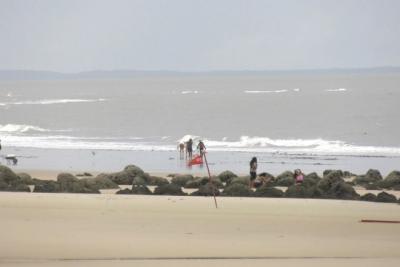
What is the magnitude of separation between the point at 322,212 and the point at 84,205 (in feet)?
14.6

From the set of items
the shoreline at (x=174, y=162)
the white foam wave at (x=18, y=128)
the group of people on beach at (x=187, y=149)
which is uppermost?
the white foam wave at (x=18, y=128)

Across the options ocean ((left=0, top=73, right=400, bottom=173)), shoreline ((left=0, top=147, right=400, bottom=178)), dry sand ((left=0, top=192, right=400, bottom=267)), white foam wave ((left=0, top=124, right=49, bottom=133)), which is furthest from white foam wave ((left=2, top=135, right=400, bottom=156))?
dry sand ((left=0, top=192, right=400, bottom=267))

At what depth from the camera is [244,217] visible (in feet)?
45.3

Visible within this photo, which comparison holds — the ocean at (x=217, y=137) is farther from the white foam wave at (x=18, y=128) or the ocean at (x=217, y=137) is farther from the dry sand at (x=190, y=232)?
the dry sand at (x=190, y=232)

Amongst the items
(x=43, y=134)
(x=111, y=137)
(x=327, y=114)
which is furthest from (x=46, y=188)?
(x=327, y=114)

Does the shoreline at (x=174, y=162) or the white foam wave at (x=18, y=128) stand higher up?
the white foam wave at (x=18, y=128)

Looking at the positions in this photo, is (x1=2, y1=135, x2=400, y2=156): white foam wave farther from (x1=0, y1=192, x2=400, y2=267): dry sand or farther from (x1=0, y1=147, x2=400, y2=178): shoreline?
(x1=0, y1=192, x2=400, y2=267): dry sand

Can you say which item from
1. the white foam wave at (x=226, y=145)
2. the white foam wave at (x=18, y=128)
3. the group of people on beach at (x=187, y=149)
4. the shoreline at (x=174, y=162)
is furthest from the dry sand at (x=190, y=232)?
the white foam wave at (x=18, y=128)

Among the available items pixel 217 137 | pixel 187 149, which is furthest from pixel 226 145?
pixel 187 149

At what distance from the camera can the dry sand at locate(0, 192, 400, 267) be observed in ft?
33.5

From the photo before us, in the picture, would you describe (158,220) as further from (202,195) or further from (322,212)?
(202,195)

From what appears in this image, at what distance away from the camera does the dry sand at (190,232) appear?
10.2 metres

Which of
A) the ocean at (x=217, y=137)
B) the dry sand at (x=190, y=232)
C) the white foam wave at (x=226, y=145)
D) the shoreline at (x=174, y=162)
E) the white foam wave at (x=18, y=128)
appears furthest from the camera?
the white foam wave at (x=18, y=128)

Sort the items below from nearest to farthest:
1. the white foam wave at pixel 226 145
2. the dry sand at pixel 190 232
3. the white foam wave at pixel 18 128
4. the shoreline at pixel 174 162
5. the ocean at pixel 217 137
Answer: the dry sand at pixel 190 232, the shoreline at pixel 174 162, the ocean at pixel 217 137, the white foam wave at pixel 226 145, the white foam wave at pixel 18 128
